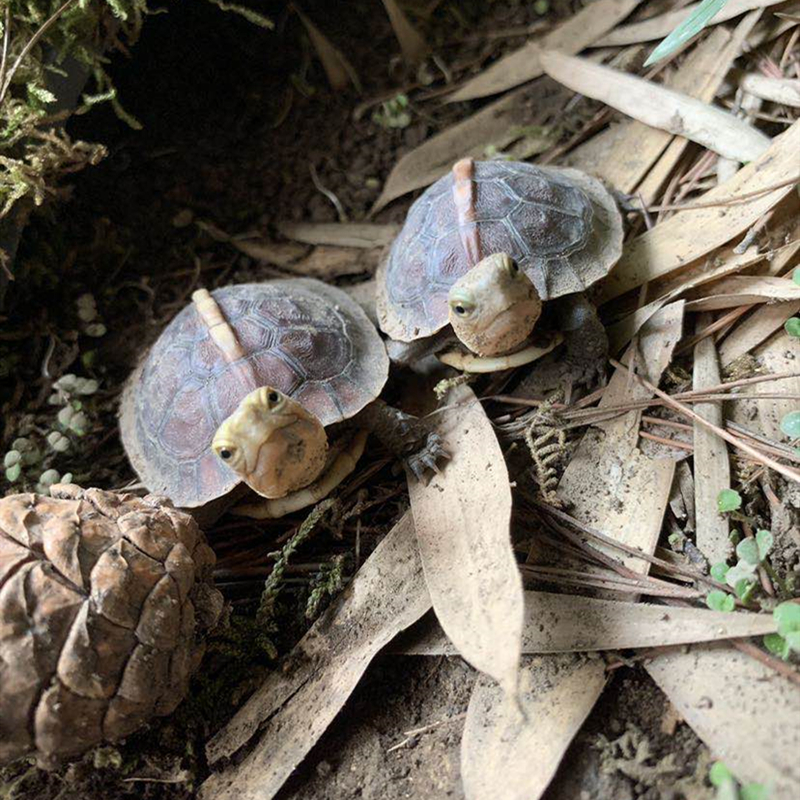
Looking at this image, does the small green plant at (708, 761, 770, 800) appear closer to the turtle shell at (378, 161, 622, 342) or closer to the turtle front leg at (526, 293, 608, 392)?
the turtle front leg at (526, 293, 608, 392)

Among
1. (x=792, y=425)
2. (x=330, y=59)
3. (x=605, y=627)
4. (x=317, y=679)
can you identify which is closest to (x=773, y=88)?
(x=792, y=425)

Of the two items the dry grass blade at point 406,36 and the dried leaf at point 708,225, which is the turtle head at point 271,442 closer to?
the dried leaf at point 708,225

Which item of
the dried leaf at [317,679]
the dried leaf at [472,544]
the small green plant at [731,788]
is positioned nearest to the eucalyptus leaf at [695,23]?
the dried leaf at [472,544]

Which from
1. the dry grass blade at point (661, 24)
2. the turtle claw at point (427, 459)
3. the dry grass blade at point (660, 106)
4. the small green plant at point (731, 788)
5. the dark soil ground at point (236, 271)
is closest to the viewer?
the small green plant at point (731, 788)

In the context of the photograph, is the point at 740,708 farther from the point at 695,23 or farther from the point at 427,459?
the point at 695,23

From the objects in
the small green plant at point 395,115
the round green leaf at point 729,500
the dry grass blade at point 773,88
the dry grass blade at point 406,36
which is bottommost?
the round green leaf at point 729,500

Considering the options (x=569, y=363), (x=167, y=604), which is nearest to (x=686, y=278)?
(x=569, y=363)
